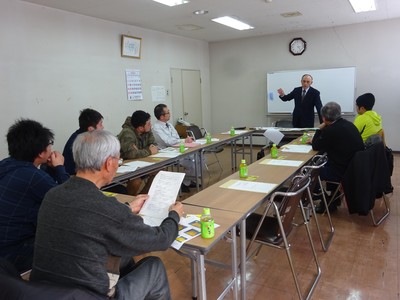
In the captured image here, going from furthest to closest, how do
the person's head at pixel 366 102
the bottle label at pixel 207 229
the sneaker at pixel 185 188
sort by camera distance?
the sneaker at pixel 185 188, the person's head at pixel 366 102, the bottle label at pixel 207 229

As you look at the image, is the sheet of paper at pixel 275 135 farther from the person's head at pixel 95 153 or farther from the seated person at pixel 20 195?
the person's head at pixel 95 153

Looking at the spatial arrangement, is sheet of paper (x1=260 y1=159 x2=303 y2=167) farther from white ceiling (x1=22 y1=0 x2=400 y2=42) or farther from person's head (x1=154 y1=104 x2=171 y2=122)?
white ceiling (x1=22 y1=0 x2=400 y2=42)

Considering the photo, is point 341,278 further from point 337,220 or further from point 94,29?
point 94,29

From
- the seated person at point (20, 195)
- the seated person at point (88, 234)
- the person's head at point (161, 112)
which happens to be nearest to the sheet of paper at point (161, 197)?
the seated person at point (88, 234)

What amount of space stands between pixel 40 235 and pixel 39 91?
3.54 metres

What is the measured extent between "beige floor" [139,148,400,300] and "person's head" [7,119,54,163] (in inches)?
49.7

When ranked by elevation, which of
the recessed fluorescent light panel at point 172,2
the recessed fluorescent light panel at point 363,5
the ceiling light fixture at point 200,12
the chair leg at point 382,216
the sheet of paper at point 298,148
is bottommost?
the chair leg at point 382,216

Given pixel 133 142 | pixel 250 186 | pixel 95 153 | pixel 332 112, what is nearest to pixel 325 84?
pixel 332 112

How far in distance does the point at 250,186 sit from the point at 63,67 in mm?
3463

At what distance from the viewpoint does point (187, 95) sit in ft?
23.1

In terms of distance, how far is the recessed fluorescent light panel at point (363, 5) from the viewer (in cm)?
458

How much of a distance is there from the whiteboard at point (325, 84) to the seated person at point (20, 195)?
5.90 m

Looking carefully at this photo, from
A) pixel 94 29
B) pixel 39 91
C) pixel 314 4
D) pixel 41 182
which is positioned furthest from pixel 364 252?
pixel 94 29

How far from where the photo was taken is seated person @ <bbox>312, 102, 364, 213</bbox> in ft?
10.0
